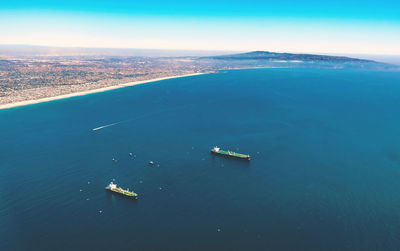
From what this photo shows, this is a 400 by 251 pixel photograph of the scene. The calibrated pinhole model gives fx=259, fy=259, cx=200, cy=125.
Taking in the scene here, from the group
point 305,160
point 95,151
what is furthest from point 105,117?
point 305,160

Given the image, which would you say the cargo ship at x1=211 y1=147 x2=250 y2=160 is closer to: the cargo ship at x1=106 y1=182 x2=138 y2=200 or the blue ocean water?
the blue ocean water

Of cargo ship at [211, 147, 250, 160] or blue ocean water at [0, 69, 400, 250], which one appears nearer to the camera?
blue ocean water at [0, 69, 400, 250]

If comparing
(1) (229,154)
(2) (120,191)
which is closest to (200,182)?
(1) (229,154)

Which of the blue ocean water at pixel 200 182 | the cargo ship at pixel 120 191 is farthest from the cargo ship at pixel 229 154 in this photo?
the cargo ship at pixel 120 191

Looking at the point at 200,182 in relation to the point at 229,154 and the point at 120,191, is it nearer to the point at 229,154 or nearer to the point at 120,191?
the point at 229,154

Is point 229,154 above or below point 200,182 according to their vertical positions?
above

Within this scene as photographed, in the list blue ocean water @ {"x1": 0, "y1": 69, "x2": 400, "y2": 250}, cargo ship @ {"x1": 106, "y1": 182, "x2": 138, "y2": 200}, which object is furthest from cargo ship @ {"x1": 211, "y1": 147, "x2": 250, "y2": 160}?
cargo ship @ {"x1": 106, "y1": 182, "x2": 138, "y2": 200}

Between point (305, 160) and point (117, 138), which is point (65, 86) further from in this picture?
point (305, 160)

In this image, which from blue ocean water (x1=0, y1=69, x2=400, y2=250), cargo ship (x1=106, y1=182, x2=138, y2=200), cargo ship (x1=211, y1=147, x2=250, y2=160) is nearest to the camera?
blue ocean water (x1=0, y1=69, x2=400, y2=250)
